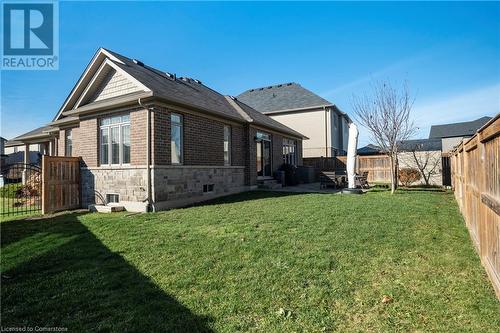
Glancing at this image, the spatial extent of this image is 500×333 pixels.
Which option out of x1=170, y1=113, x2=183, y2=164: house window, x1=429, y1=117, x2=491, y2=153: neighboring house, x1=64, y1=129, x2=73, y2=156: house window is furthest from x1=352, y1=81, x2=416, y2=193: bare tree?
x1=429, y1=117, x2=491, y2=153: neighboring house

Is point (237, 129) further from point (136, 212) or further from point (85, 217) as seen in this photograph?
point (85, 217)

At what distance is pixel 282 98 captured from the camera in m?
26.8

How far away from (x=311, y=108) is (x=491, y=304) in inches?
887

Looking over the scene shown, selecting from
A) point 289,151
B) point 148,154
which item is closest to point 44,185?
point 148,154

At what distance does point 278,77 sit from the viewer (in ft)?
96.1

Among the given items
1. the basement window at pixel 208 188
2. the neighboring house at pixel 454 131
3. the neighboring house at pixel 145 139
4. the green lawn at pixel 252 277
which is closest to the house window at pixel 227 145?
the neighboring house at pixel 145 139

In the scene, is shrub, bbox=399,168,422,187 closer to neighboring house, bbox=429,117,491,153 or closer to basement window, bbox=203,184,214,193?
basement window, bbox=203,184,214,193

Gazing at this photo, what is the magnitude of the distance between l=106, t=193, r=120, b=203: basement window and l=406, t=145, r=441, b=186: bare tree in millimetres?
16213

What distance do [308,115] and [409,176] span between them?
34.0 feet

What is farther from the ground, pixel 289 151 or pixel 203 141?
pixel 289 151

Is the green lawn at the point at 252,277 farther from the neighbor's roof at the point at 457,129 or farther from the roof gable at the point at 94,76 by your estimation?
the neighbor's roof at the point at 457,129

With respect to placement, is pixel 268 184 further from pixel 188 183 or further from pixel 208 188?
pixel 188 183

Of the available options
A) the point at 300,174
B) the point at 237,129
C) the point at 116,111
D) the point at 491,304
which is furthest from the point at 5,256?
the point at 300,174

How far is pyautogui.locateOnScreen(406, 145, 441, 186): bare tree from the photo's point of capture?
16.5 metres
